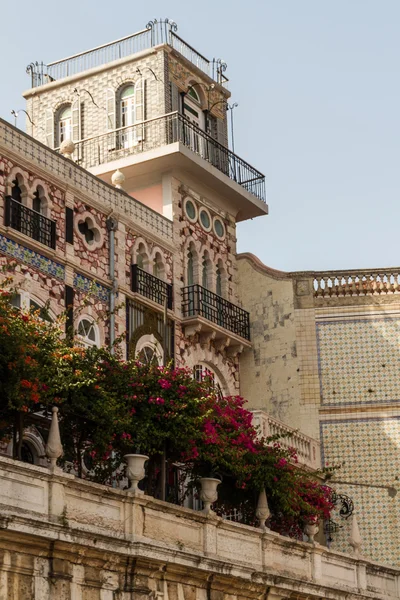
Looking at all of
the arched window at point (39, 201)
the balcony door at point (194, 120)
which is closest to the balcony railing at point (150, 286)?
the arched window at point (39, 201)

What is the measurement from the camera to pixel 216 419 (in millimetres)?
22875

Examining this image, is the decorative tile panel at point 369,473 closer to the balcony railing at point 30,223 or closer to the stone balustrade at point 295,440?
the stone balustrade at point 295,440

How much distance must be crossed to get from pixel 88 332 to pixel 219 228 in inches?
282

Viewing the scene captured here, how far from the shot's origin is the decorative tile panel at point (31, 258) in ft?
79.3

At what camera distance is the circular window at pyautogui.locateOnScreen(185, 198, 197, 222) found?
1216 inches

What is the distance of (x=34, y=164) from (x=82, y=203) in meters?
1.69

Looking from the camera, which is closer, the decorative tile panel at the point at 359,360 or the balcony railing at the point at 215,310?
the balcony railing at the point at 215,310

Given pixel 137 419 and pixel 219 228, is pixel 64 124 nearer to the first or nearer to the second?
pixel 219 228

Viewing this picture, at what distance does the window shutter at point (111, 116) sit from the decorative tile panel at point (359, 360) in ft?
21.5

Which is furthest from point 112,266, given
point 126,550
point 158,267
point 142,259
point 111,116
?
point 126,550

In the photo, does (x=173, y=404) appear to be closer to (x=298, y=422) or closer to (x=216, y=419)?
(x=216, y=419)

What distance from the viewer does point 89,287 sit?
86.2 ft

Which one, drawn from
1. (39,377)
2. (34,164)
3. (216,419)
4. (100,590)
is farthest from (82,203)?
(100,590)

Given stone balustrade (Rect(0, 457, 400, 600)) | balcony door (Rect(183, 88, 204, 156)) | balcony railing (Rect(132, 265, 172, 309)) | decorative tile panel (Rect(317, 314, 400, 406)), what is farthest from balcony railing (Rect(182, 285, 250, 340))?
stone balustrade (Rect(0, 457, 400, 600))
